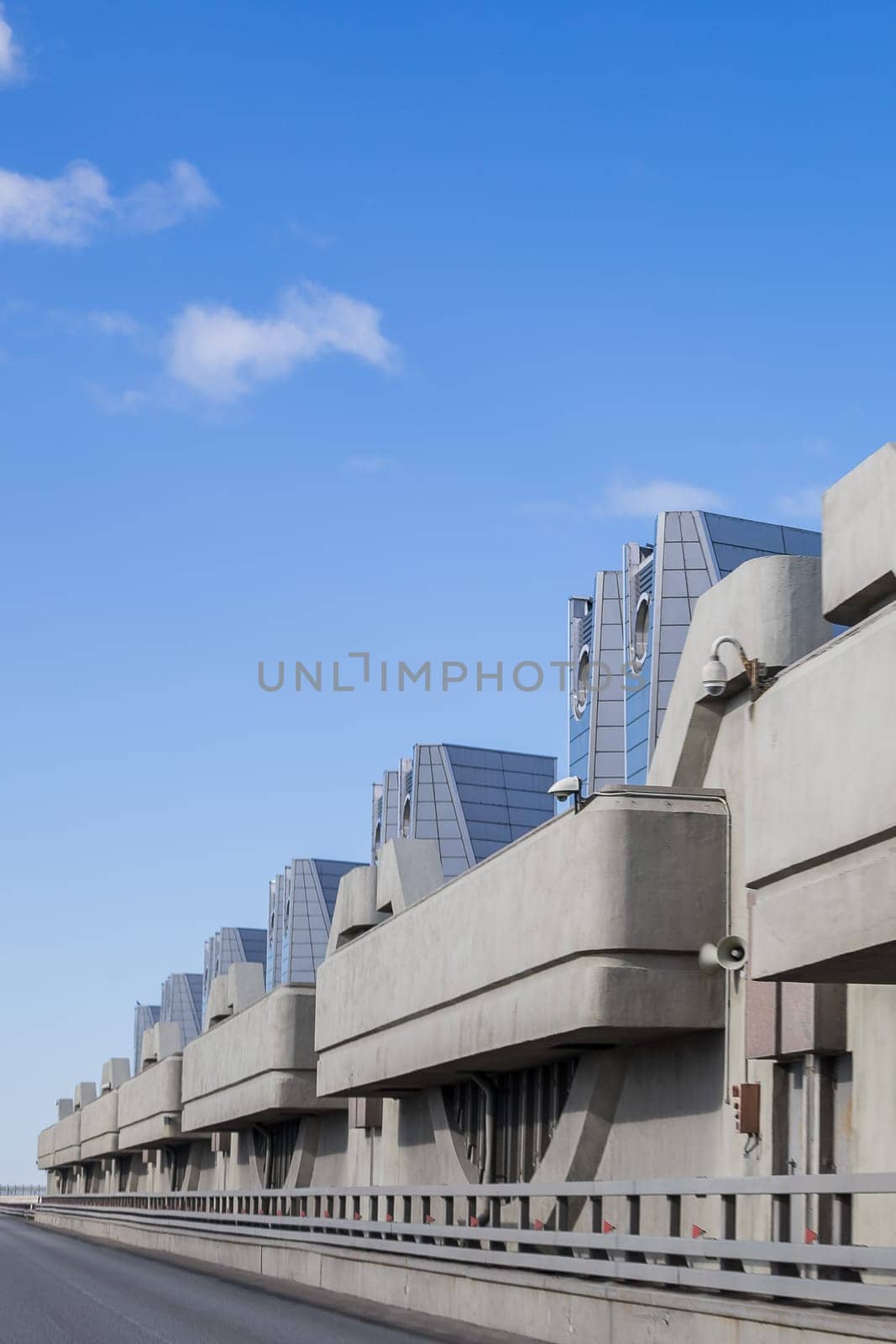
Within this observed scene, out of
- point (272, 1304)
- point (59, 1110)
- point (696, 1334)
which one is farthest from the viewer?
point (59, 1110)

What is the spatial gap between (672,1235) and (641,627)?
49889mm

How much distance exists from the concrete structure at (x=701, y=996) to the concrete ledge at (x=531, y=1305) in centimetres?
6

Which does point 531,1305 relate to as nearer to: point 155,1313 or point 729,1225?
point 729,1225

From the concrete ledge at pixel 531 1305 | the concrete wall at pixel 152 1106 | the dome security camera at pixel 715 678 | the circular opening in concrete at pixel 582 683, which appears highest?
the circular opening in concrete at pixel 582 683

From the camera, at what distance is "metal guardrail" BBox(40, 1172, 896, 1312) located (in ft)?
31.3

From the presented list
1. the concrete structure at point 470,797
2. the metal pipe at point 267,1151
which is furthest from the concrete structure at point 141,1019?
the metal pipe at point 267,1151

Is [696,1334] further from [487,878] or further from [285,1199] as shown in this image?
[285,1199]

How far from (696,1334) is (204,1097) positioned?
31.5 m

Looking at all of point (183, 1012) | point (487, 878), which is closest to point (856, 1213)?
point (487, 878)

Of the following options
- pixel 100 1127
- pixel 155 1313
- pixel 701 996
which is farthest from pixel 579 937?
pixel 100 1127

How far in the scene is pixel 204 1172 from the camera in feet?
172

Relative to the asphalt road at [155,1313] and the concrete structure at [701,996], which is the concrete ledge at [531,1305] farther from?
the asphalt road at [155,1313]

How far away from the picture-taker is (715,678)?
14.7 meters

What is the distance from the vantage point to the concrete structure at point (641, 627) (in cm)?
5722
